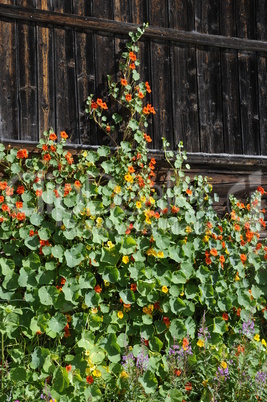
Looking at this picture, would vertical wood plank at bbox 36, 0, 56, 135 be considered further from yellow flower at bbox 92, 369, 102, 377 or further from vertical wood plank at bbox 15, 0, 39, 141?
yellow flower at bbox 92, 369, 102, 377

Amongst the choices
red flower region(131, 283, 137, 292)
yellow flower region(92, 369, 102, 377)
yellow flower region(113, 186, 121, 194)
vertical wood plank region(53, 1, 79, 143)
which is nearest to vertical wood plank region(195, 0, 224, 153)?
yellow flower region(113, 186, 121, 194)

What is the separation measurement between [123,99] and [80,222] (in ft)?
3.95

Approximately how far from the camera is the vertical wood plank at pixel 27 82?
15.9 feet

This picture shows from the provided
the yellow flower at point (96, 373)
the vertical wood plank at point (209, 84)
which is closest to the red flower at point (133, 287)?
the yellow flower at point (96, 373)

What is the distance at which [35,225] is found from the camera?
4625 mm

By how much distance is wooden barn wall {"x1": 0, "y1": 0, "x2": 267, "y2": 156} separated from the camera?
4855 millimetres

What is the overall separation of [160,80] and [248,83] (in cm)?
100

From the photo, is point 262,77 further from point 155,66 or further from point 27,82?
point 27,82

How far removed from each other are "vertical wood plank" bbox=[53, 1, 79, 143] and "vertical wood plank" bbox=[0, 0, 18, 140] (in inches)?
14.3

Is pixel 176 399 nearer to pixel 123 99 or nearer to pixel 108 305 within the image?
pixel 108 305

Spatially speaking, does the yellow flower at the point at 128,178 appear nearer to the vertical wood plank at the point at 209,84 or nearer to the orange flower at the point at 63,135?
the orange flower at the point at 63,135

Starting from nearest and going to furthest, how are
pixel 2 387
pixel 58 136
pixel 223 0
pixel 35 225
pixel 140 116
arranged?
1. pixel 2 387
2. pixel 35 225
3. pixel 58 136
4. pixel 140 116
5. pixel 223 0

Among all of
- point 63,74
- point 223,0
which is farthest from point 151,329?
point 223,0

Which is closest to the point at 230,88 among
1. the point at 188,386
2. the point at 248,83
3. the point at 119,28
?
the point at 248,83
